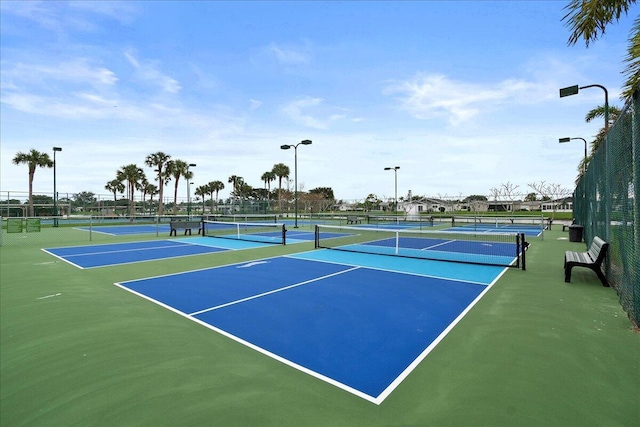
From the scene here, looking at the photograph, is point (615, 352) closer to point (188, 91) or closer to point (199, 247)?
point (199, 247)

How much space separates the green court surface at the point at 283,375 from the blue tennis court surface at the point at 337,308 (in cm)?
22

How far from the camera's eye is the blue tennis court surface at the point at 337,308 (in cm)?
374

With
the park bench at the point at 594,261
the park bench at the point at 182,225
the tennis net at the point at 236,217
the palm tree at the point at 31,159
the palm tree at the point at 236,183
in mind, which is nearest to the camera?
the park bench at the point at 594,261

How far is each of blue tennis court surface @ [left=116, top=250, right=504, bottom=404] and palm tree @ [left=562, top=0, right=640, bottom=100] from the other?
4.32 m

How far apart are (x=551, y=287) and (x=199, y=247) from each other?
41.1ft

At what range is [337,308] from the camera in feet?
18.9

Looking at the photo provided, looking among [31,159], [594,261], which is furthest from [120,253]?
[31,159]

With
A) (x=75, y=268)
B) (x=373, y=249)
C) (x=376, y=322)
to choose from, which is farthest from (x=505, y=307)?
(x=75, y=268)

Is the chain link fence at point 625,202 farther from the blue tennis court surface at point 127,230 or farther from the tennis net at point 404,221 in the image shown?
the blue tennis court surface at point 127,230

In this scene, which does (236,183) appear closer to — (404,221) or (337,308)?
(404,221)

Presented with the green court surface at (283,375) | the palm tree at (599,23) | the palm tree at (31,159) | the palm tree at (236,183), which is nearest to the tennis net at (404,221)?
the palm tree at (599,23)

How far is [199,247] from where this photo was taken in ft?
48.0

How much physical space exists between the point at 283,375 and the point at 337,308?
2414 millimetres

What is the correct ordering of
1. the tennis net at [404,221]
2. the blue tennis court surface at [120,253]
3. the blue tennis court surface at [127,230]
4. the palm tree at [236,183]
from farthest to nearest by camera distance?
1. the palm tree at [236,183]
2. the tennis net at [404,221]
3. the blue tennis court surface at [127,230]
4. the blue tennis court surface at [120,253]
